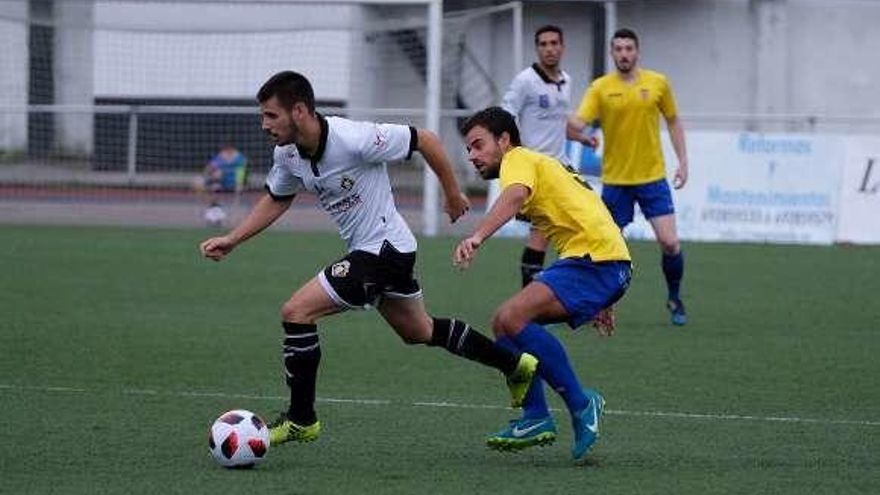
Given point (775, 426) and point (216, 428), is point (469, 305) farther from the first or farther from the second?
point (216, 428)

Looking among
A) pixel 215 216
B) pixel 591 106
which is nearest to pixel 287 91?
pixel 591 106

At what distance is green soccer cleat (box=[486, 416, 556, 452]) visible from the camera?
8023 millimetres

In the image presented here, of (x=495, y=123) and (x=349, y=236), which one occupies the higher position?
(x=495, y=123)

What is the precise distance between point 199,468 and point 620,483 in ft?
5.77

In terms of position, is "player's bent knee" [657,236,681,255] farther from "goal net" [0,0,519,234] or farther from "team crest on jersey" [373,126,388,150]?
"goal net" [0,0,519,234]

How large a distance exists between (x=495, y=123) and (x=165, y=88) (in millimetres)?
17723

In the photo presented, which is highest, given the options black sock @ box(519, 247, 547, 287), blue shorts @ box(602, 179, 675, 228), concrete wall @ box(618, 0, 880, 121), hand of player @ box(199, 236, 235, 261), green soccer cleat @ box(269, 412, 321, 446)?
concrete wall @ box(618, 0, 880, 121)

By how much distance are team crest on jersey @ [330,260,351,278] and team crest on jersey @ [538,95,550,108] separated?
635 centimetres

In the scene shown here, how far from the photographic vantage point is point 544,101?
14.4 metres

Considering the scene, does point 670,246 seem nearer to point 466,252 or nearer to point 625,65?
point 625,65

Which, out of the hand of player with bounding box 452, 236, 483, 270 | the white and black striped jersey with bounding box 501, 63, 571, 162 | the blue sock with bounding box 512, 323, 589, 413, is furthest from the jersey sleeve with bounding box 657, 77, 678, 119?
the hand of player with bounding box 452, 236, 483, 270

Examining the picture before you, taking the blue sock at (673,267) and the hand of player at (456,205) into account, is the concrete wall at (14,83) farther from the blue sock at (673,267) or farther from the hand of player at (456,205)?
the hand of player at (456,205)

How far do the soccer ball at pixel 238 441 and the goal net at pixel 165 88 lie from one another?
1581 centimetres

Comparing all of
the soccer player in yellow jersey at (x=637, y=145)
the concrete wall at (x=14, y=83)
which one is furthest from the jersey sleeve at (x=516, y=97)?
the concrete wall at (x=14, y=83)
